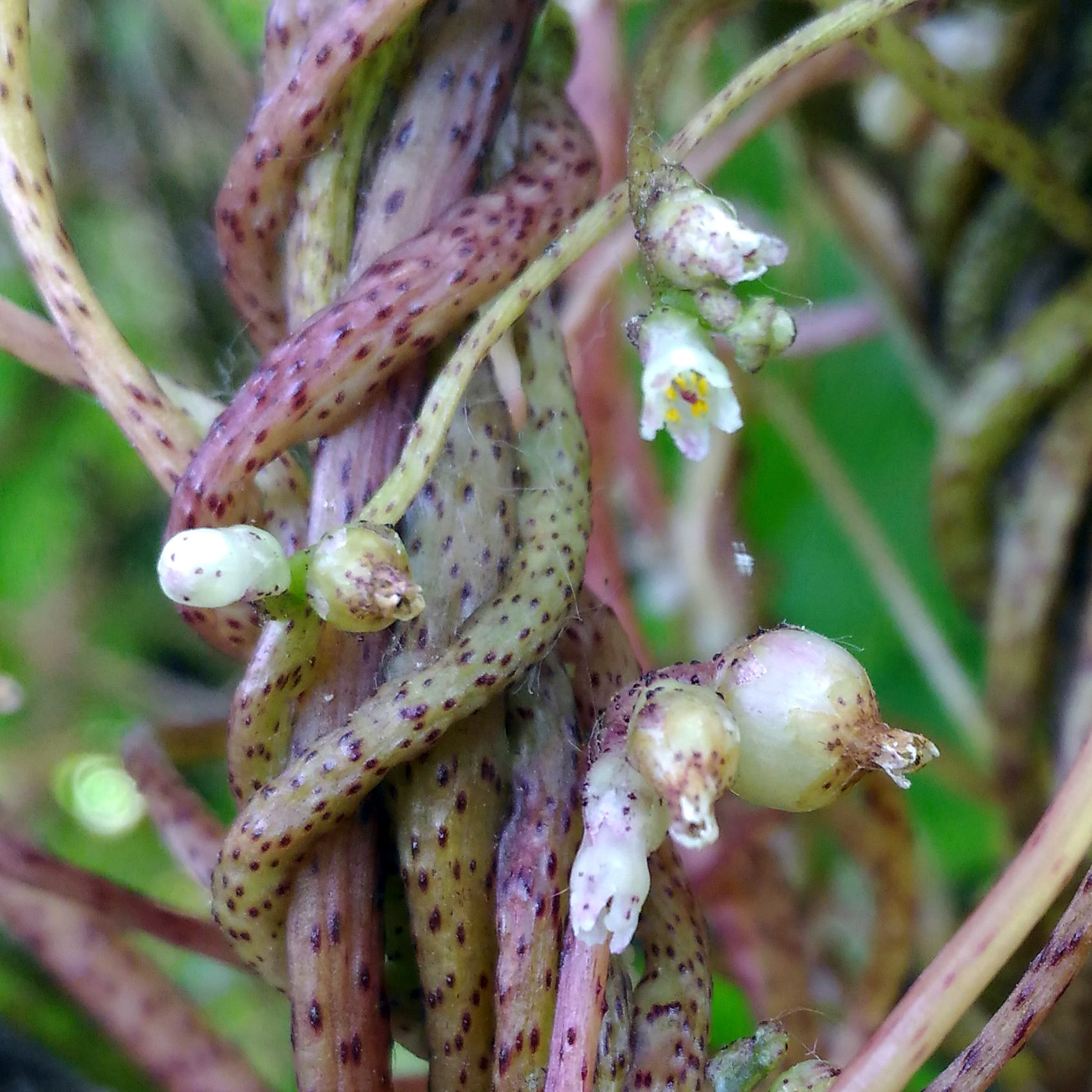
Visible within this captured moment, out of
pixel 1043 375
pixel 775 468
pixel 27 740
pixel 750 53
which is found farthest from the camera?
pixel 775 468

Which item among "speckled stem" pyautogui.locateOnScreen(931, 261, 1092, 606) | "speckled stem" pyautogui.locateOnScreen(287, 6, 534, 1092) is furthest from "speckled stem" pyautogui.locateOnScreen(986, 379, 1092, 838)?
"speckled stem" pyautogui.locateOnScreen(287, 6, 534, 1092)

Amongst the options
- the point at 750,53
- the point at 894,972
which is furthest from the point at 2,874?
the point at 750,53

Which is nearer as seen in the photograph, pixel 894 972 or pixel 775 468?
pixel 894 972

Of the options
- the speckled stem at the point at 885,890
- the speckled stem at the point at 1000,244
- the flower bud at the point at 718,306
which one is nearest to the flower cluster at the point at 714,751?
the flower bud at the point at 718,306

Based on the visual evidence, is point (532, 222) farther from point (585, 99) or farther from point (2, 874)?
point (585, 99)

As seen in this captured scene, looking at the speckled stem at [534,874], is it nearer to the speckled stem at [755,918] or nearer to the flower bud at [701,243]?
the flower bud at [701,243]
